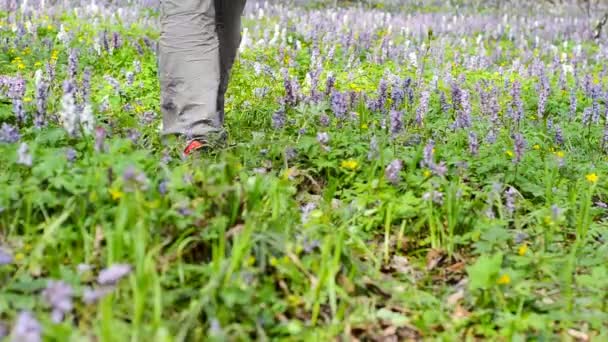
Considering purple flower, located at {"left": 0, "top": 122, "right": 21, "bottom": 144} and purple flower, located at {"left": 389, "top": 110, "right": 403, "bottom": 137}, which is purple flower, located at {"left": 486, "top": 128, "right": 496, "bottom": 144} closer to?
purple flower, located at {"left": 389, "top": 110, "right": 403, "bottom": 137}

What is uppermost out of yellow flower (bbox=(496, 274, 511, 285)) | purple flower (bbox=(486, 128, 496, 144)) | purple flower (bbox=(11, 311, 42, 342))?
purple flower (bbox=(11, 311, 42, 342))

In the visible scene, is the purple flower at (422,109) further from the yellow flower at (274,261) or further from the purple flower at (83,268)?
the purple flower at (83,268)

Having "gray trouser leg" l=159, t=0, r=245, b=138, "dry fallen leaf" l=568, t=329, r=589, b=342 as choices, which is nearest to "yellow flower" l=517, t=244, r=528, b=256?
"dry fallen leaf" l=568, t=329, r=589, b=342

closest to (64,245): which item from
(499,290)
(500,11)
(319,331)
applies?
(319,331)

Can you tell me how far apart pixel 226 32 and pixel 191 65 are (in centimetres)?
49

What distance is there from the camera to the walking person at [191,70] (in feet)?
12.3

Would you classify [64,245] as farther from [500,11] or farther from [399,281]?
[500,11]

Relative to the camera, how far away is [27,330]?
5.65ft

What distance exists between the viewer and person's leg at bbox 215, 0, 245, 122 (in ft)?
13.3

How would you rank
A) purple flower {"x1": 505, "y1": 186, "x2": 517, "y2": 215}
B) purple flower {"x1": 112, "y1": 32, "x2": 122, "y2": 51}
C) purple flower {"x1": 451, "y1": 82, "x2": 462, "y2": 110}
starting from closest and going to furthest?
purple flower {"x1": 505, "y1": 186, "x2": 517, "y2": 215}, purple flower {"x1": 451, "y1": 82, "x2": 462, "y2": 110}, purple flower {"x1": 112, "y1": 32, "x2": 122, "y2": 51}

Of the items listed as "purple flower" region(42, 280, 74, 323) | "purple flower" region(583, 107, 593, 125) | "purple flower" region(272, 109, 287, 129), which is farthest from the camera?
"purple flower" region(583, 107, 593, 125)

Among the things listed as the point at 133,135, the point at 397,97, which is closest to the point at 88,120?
the point at 133,135

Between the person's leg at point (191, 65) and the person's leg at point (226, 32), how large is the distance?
0.13 metres

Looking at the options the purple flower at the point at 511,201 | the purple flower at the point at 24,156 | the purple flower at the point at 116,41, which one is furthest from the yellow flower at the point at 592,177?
the purple flower at the point at 116,41
